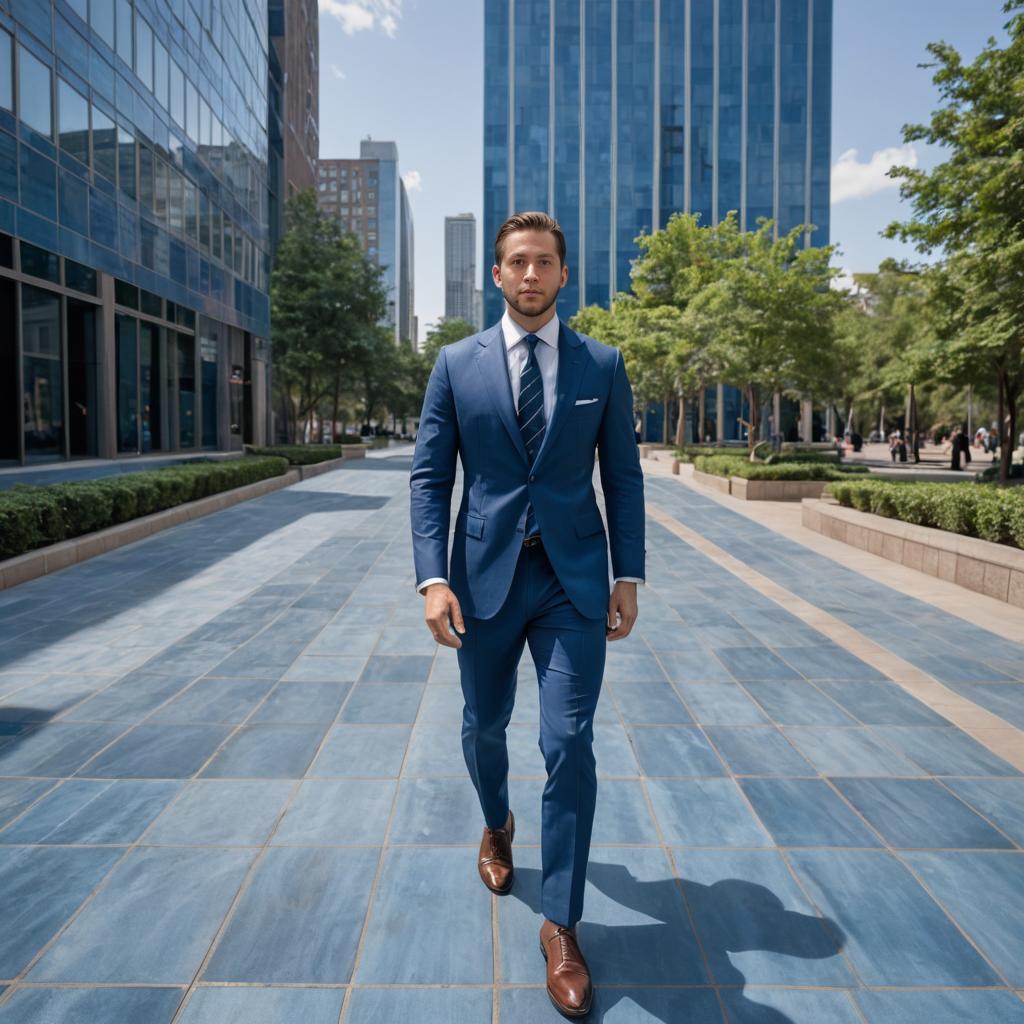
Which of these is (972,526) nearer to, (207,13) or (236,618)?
(236,618)

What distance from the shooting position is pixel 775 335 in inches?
976

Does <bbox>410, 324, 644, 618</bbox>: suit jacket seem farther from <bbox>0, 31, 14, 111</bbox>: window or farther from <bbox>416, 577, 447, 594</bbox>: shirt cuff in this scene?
<bbox>0, 31, 14, 111</bbox>: window

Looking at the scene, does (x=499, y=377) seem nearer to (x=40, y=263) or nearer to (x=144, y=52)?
(x=40, y=263)

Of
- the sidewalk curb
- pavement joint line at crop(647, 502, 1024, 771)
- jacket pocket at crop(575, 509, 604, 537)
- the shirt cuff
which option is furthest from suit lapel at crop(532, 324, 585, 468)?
the sidewalk curb

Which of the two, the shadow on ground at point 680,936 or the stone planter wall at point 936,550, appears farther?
the stone planter wall at point 936,550

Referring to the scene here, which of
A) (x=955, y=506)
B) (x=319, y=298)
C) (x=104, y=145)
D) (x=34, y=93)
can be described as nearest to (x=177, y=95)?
(x=104, y=145)

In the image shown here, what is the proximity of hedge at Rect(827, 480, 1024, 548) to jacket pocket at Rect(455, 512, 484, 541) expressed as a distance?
8.15 meters

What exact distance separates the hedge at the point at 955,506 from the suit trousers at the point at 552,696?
8048 millimetres

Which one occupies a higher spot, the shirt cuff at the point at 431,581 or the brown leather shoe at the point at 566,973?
the shirt cuff at the point at 431,581

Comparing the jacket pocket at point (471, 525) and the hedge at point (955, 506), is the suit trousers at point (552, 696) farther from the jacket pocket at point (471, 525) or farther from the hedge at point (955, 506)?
the hedge at point (955, 506)

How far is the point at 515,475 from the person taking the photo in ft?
9.03

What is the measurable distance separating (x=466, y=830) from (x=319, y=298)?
3534 centimetres

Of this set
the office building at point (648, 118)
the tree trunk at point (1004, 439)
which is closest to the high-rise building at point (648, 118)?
the office building at point (648, 118)

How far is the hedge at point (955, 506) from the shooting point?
30.9ft
